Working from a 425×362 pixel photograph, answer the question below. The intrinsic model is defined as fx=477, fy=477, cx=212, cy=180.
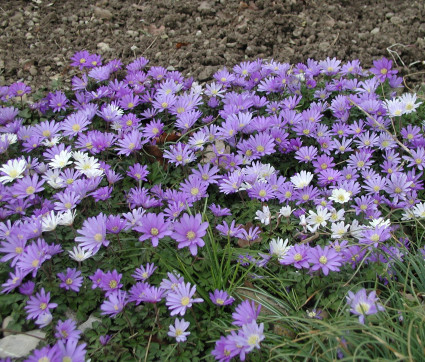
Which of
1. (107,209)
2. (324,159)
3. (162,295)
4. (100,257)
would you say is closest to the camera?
(162,295)

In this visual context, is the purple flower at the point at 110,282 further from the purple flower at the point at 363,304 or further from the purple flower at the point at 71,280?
the purple flower at the point at 363,304

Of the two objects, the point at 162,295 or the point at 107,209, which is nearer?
the point at 162,295

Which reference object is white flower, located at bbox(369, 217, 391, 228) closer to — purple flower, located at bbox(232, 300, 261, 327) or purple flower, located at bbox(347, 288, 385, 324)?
purple flower, located at bbox(347, 288, 385, 324)

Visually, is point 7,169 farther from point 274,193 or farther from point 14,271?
point 274,193

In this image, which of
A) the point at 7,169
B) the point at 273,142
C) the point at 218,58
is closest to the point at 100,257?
the point at 7,169


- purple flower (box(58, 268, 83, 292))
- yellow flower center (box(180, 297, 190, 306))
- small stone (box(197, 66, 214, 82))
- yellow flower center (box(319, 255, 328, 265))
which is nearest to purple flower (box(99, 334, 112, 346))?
purple flower (box(58, 268, 83, 292))

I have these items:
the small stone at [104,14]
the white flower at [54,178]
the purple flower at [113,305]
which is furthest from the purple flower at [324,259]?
the small stone at [104,14]

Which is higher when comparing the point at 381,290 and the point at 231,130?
the point at 231,130

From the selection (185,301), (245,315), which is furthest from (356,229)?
(185,301)
